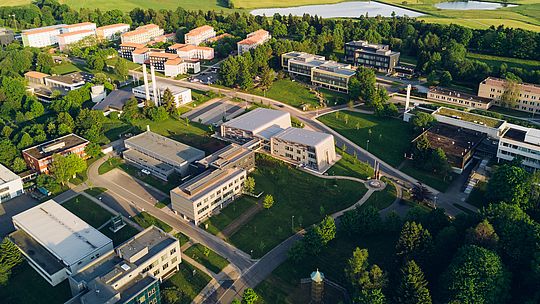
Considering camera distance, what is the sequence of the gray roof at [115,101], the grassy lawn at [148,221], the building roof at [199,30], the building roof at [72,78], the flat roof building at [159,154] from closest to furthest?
the grassy lawn at [148,221]
the flat roof building at [159,154]
the gray roof at [115,101]
the building roof at [72,78]
the building roof at [199,30]

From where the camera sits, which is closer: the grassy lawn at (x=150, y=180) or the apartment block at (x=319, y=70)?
the grassy lawn at (x=150, y=180)

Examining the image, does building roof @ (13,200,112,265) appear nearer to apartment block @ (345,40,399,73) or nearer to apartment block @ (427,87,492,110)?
apartment block @ (427,87,492,110)

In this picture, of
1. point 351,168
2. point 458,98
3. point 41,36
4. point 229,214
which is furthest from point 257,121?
point 41,36

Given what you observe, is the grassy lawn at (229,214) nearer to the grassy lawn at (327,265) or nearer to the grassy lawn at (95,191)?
the grassy lawn at (327,265)

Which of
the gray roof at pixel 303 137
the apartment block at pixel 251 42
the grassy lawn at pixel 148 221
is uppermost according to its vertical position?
the apartment block at pixel 251 42

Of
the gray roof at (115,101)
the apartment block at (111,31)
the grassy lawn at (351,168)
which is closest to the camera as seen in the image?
the grassy lawn at (351,168)

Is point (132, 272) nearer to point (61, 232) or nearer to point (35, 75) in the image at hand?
point (61, 232)

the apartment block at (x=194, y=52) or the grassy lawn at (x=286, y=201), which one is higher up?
the apartment block at (x=194, y=52)

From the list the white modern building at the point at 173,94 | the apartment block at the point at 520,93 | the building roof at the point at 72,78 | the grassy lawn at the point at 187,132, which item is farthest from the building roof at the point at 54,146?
the apartment block at the point at 520,93

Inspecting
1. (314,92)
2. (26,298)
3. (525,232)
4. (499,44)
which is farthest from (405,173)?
(499,44)
